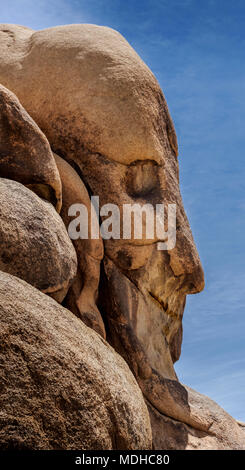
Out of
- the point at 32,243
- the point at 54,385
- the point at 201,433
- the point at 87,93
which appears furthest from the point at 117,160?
the point at 54,385

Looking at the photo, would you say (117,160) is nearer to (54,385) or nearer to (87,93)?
(87,93)

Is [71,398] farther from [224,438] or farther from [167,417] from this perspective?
[224,438]

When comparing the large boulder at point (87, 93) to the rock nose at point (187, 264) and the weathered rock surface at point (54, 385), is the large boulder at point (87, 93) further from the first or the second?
the weathered rock surface at point (54, 385)

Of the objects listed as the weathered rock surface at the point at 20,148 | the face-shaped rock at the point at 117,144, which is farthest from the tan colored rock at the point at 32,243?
the face-shaped rock at the point at 117,144

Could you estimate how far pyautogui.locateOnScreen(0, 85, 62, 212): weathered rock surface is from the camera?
5492mm

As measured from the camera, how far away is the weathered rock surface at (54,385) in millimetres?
3148

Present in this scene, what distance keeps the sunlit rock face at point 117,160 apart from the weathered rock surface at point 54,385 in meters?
2.96

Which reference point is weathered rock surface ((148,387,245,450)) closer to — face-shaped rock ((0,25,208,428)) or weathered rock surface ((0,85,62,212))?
face-shaped rock ((0,25,208,428))

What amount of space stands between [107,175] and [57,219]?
6.47 feet

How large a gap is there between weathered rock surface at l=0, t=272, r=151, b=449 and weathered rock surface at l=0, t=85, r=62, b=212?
1.98 m

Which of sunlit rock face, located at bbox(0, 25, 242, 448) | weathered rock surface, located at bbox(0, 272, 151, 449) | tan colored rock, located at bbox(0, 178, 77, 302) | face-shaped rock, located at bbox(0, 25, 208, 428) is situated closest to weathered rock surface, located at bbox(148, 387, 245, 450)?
sunlit rock face, located at bbox(0, 25, 242, 448)

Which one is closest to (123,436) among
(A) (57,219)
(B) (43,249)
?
(B) (43,249)

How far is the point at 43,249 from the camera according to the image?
16.0ft

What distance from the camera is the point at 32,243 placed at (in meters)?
4.82
